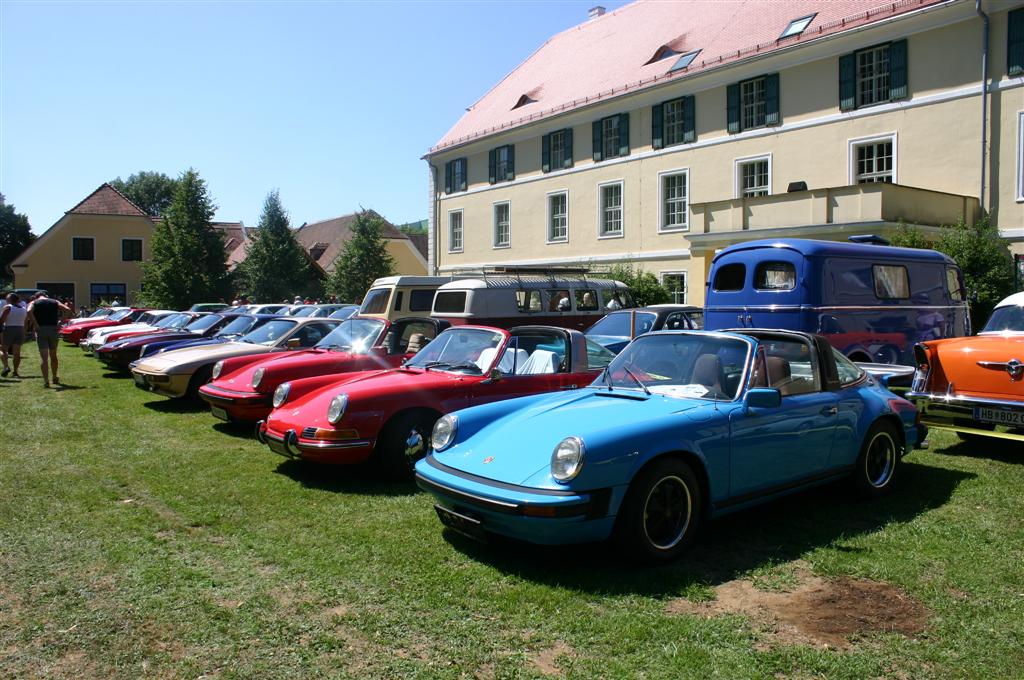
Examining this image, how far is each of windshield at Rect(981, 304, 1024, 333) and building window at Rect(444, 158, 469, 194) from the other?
2975 cm

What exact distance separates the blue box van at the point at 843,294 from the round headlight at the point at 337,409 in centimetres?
725

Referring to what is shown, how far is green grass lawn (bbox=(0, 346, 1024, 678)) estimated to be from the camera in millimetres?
A: 3682

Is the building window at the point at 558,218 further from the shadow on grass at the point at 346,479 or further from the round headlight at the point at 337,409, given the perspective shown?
the round headlight at the point at 337,409

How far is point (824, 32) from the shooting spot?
22.6 m

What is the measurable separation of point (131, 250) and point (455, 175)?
26.3 m

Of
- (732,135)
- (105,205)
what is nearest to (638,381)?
(732,135)

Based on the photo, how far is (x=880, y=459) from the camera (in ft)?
21.5

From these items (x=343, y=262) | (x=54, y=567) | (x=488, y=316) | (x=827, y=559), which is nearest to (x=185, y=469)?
(x=54, y=567)

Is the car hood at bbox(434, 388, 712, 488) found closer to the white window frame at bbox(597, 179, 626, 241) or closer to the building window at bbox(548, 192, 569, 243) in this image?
the white window frame at bbox(597, 179, 626, 241)

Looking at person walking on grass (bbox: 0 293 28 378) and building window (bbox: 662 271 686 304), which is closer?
person walking on grass (bbox: 0 293 28 378)

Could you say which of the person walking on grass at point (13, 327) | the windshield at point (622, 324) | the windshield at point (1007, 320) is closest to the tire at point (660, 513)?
the windshield at point (1007, 320)

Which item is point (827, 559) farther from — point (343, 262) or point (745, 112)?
point (343, 262)

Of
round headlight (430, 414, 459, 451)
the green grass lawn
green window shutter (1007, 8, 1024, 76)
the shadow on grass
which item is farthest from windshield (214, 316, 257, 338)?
green window shutter (1007, 8, 1024, 76)

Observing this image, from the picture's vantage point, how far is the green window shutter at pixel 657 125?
90.8ft
